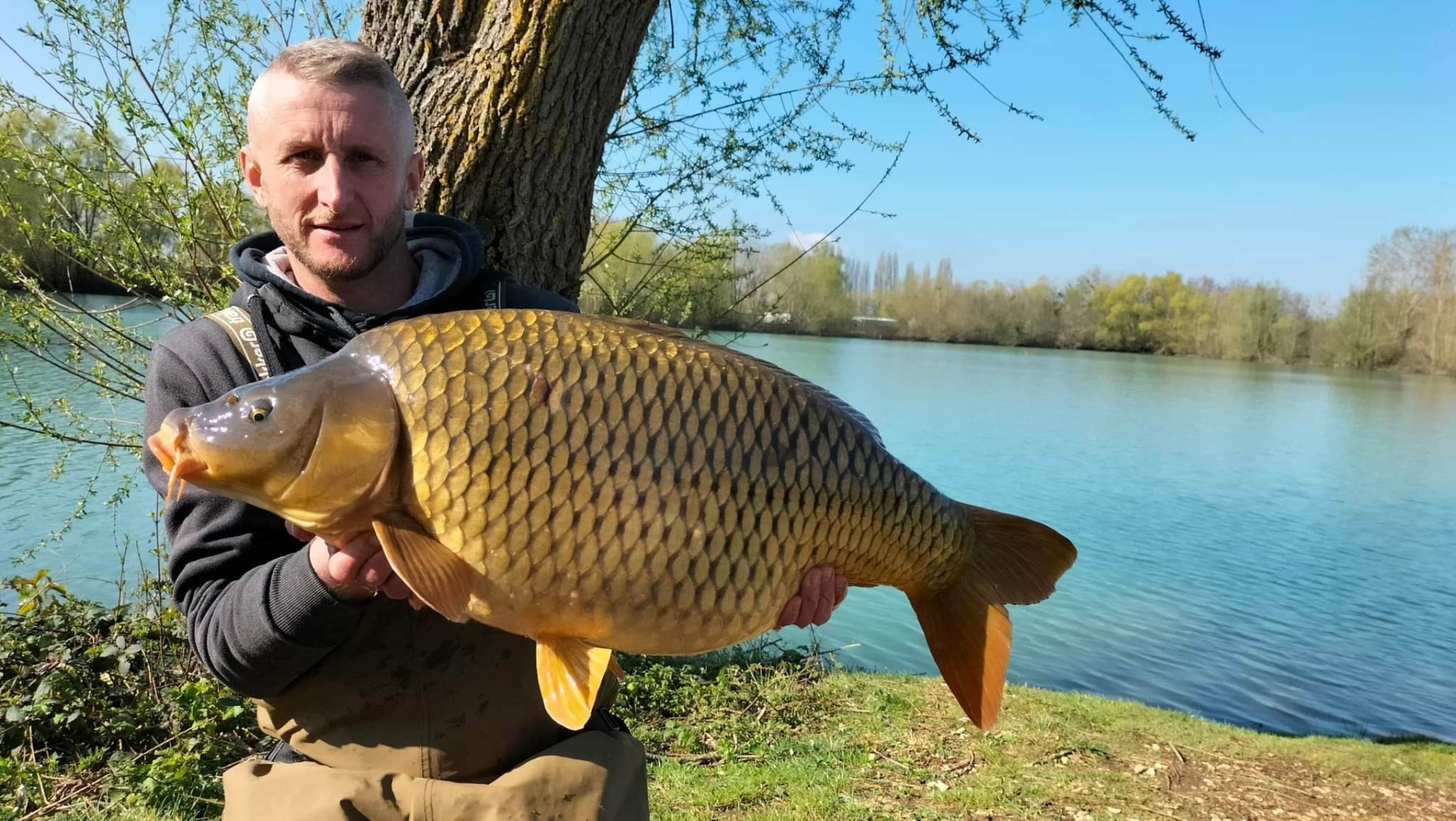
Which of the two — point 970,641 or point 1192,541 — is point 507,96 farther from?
point 1192,541

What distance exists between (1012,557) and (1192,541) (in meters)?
9.08

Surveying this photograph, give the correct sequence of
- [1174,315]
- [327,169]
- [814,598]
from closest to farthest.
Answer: [814,598] < [327,169] < [1174,315]

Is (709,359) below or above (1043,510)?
above

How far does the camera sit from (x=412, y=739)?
4.39 feet

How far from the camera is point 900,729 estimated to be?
353 centimetres

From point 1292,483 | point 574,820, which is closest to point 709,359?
point 574,820

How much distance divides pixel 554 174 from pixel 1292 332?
43.4 meters

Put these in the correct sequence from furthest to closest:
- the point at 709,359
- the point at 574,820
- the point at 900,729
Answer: the point at 900,729 < the point at 574,820 < the point at 709,359

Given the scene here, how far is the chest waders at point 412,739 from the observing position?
1.30 meters

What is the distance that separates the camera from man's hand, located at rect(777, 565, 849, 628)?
125 cm

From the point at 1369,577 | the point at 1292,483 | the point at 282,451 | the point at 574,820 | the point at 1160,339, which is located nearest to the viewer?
the point at 282,451

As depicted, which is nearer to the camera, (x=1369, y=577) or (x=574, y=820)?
(x=574, y=820)

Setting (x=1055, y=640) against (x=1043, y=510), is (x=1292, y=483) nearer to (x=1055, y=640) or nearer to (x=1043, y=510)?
(x=1043, y=510)

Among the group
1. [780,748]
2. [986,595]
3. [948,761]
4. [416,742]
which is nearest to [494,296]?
[416,742]
